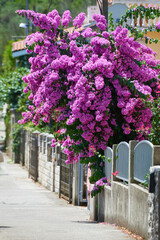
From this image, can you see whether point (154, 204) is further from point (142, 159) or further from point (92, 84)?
point (92, 84)

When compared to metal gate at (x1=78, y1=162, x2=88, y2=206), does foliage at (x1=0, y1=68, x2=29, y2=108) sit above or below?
above

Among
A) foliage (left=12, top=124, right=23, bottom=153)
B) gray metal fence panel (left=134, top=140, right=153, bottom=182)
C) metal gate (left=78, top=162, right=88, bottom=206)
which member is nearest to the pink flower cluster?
gray metal fence panel (left=134, top=140, right=153, bottom=182)

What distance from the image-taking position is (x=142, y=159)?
1048 centimetres

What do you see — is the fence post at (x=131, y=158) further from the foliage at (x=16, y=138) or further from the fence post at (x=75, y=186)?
the foliage at (x=16, y=138)

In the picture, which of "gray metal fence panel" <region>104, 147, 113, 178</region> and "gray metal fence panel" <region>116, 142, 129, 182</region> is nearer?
"gray metal fence panel" <region>116, 142, 129, 182</region>

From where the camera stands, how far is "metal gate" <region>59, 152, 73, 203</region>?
19516mm

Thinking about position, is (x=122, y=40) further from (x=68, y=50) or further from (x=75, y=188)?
(x=75, y=188)

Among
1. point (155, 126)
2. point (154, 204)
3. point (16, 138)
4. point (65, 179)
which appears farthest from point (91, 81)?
point (16, 138)

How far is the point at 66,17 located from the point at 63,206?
666 centimetres

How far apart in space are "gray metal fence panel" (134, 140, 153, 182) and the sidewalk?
3.41 ft

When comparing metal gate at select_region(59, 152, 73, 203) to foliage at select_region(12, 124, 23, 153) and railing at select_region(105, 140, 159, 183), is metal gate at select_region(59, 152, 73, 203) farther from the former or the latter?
foliage at select_region(12, 124, 23, 153)

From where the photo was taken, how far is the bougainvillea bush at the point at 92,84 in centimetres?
1352

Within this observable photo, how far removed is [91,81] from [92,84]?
0.10 metres

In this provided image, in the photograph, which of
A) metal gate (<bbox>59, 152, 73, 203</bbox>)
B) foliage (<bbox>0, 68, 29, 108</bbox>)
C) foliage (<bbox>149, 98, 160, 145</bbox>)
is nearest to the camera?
foliage (<bbox>149, 98, 160, 145</bbox>)
